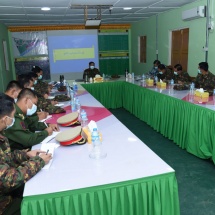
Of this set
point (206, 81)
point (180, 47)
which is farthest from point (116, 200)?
point (180, 47)

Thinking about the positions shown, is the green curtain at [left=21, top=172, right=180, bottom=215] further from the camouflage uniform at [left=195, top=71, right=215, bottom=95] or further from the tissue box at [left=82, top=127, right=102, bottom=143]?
the camouflage uniform at [left=195, top=71, right=215, bottom=95]

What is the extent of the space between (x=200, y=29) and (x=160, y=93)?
6.20 ft

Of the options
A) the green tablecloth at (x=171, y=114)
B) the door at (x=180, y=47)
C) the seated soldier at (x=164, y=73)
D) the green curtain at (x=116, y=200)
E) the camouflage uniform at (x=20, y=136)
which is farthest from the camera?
the door at (x=180, y=47)

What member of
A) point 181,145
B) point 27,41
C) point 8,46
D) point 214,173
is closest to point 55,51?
point 27,41

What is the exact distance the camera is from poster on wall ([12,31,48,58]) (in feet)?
25.1

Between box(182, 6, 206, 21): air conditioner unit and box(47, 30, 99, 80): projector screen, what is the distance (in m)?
3.72

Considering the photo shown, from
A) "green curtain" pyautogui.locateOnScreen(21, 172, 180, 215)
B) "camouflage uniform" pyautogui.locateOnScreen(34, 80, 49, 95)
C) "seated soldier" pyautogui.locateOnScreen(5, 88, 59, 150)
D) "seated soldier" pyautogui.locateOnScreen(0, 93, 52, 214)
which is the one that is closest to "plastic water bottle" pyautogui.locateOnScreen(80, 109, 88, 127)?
"seated soldier" pyautogui.locateOnScreen(5, 88, 59, 150)

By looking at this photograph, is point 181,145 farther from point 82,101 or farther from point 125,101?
point 125,101

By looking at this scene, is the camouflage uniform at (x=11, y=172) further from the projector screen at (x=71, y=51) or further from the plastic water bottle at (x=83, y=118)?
the projector screen at (x=71, y=51)

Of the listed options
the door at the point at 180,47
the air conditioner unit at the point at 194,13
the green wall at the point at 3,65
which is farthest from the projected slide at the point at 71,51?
the air conditioner unit at the point at 194,13

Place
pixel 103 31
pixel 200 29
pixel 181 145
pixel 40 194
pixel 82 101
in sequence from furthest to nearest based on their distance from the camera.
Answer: pixel 103 31, pixel 200 29, pixel 82 101, pixel 181 145, pixel 40 194

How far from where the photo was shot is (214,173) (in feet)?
8.26

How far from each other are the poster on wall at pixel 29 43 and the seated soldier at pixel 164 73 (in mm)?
4473

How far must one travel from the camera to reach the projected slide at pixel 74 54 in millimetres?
7656
